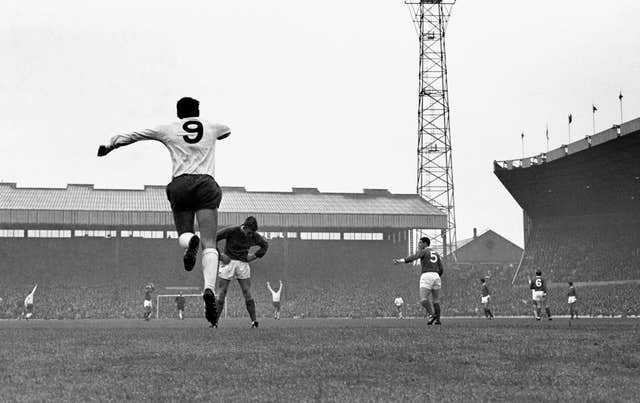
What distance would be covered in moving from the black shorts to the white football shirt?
0.24ft

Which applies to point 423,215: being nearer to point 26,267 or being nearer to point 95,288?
point 95,288

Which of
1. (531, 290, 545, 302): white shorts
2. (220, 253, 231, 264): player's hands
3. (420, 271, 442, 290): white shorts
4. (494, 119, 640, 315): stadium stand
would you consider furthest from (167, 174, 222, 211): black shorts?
(494, 119, 640, 315): stadium stand

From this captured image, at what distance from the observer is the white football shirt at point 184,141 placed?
858cm

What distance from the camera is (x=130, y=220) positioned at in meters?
58.7

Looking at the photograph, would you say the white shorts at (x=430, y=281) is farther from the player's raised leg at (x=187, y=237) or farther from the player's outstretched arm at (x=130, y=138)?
the player's outstretched arm at (x=130, y=138)

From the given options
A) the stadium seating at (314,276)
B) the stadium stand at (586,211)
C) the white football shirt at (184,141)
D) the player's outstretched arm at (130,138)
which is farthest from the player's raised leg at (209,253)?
the stadium stand at (586,211)

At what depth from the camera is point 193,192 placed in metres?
8.57

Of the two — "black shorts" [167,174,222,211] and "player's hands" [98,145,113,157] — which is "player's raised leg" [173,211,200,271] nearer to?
"black shorts" [167,174,222,211]

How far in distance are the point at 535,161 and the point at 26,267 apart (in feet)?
120

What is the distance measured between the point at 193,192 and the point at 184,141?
0.53m

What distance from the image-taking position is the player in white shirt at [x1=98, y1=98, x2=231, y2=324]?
8.56m

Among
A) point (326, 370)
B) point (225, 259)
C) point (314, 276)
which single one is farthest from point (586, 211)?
point (326, 370)

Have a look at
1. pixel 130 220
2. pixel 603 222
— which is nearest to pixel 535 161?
pixel 603 222

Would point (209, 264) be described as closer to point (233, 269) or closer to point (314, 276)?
point (233, 269)
